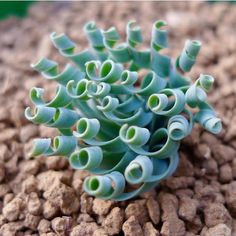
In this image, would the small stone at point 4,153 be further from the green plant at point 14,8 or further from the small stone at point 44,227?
the green plant at point 14,8

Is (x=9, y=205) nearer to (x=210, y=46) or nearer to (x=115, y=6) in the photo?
(x=210, y=46)

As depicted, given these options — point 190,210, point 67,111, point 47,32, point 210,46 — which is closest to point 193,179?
point 190,210

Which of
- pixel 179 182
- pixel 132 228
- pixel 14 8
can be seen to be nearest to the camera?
pixel 132 228

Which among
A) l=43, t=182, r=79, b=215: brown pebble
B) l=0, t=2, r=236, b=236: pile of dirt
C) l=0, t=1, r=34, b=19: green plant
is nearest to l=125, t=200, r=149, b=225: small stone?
l=0, t=2, r=236, b=236: pile of dirt

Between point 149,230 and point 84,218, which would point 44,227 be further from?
point 149,230

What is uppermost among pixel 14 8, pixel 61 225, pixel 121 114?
pixel 121 114

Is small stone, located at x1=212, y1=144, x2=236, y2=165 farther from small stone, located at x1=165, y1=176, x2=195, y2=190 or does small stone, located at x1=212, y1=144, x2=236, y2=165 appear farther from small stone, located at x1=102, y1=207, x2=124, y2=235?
small stone, located at x1=102, y1=207, x2=124, y2=235

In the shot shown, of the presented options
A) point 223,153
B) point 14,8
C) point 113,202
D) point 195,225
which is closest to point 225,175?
point 223,153

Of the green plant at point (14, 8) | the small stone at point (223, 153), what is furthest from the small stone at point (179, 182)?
the green plant at point (14, 8)
